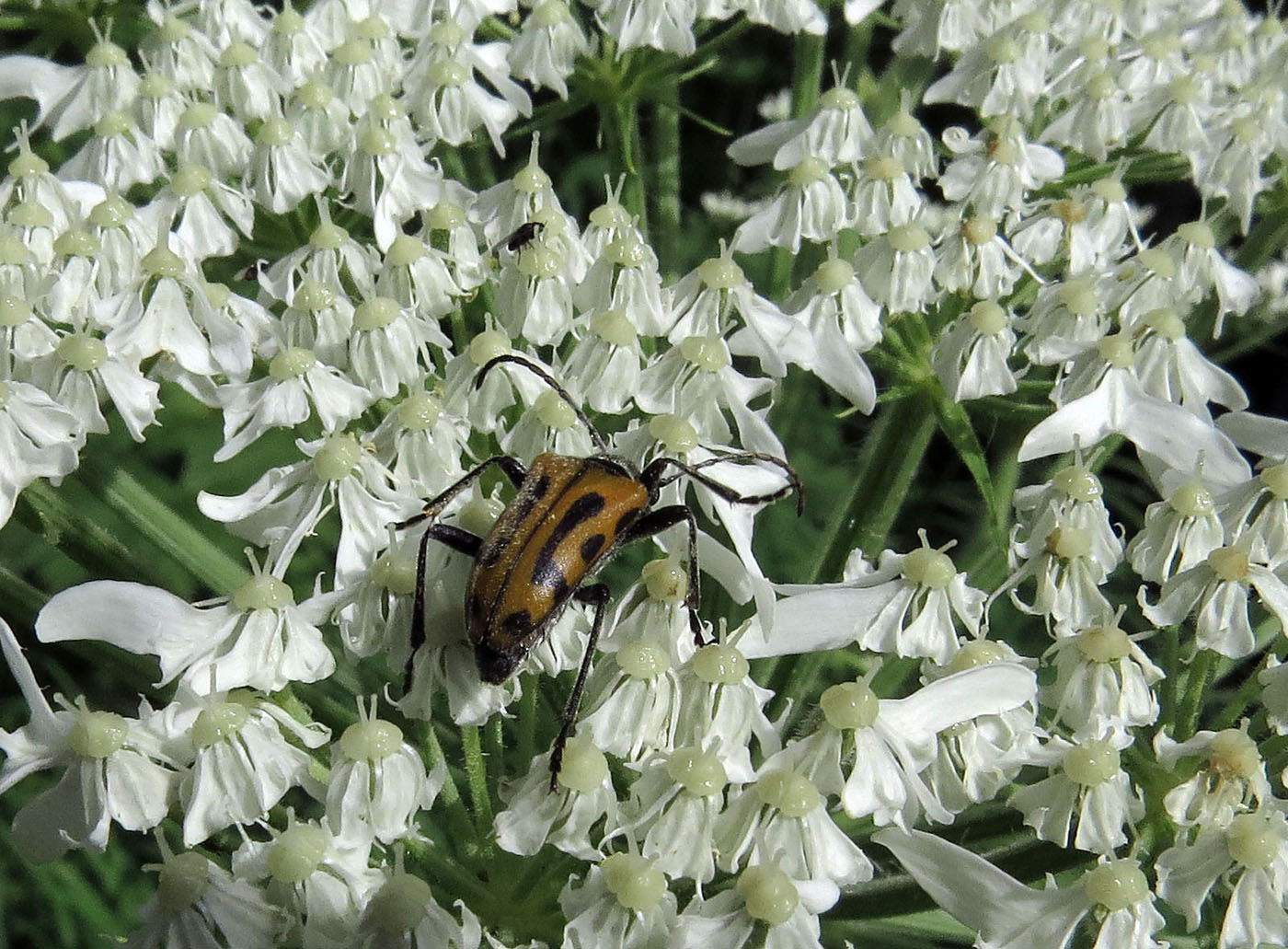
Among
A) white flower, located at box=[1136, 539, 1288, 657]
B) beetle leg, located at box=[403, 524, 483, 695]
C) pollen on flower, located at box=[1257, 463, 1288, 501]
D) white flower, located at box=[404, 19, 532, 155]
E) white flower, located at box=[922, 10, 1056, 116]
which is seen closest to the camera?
beetle leg, located at box=[403, 524, 483, 695]

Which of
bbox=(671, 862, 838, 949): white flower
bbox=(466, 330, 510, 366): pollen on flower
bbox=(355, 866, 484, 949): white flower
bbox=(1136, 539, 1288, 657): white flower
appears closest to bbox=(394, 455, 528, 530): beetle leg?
bbox=(466, 330, 510, 366): pollen on flower

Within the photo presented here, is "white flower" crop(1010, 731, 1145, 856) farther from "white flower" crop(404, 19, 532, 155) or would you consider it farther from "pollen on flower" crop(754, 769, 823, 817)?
"white flower" crop(404, 19, 532, 155)

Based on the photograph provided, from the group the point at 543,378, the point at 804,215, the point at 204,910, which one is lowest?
the point at 204,910

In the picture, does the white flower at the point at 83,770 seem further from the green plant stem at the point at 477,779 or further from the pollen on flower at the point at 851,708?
the pollen on flower at the point at 851,708

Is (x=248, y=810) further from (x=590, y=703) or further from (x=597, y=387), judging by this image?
(x=597, y=387)

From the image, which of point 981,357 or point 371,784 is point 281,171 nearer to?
point 371,784

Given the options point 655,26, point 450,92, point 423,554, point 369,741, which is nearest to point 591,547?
point 423,554

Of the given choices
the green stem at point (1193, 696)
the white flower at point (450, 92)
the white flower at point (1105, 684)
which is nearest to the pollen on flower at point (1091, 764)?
the white flower at point (1105, 684)

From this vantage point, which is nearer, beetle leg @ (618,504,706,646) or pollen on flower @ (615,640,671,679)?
pollen on flower @ (615,640,671,679)
